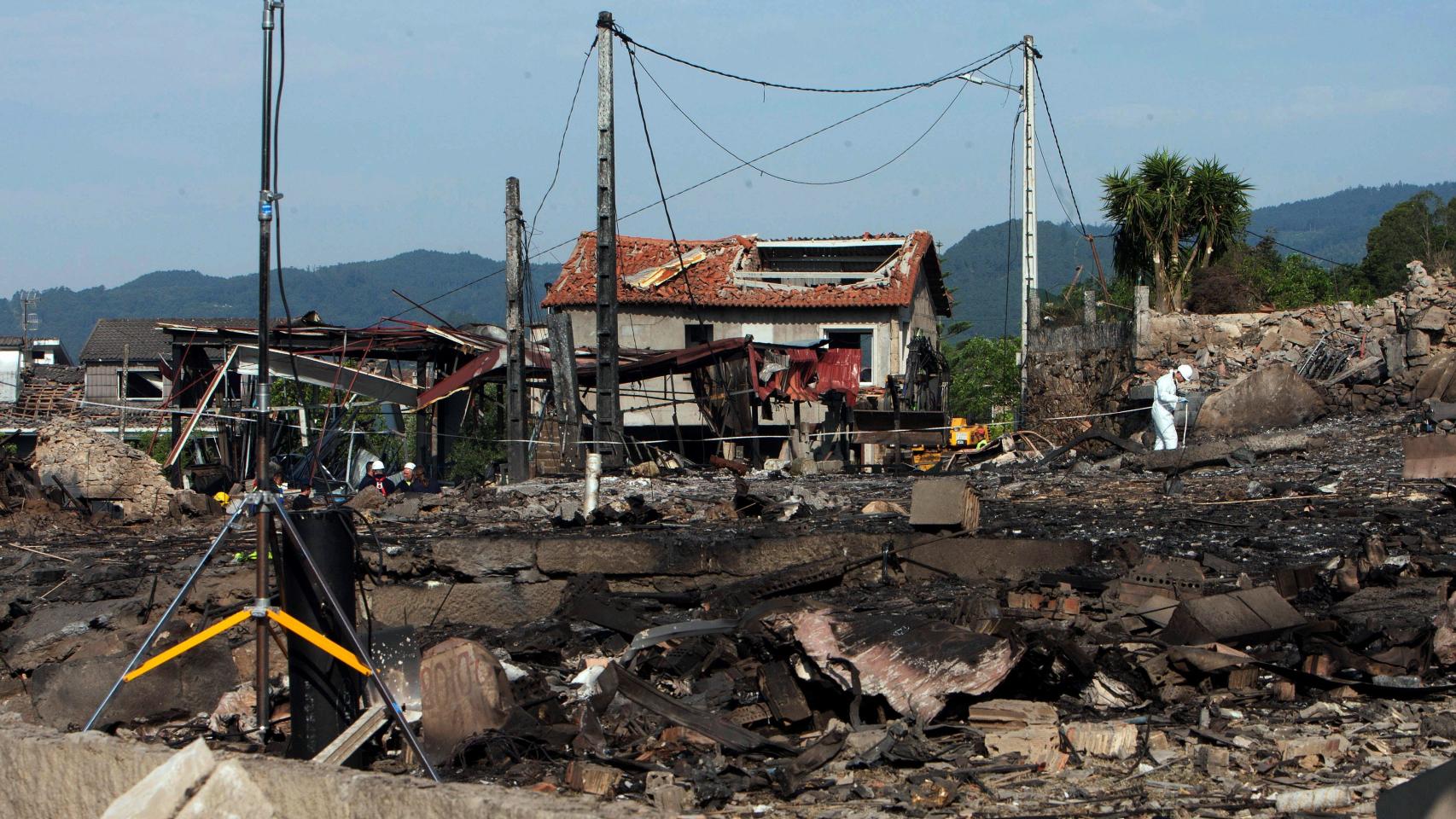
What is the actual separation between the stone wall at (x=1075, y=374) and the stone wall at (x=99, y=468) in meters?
13.5

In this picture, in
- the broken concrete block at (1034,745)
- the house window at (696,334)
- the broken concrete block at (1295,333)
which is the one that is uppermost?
the house window at (696,334)

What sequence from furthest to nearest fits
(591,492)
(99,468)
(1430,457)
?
(99,468)
(591,492)
(1430,457)

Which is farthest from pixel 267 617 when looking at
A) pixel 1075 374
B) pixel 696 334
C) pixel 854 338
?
pixel 854 338

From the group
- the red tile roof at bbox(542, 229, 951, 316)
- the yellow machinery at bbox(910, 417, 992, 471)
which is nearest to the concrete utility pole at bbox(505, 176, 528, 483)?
the yellow machinery at bbox(910, 417, 992, 471)

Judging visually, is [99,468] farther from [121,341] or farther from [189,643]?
[121,341]

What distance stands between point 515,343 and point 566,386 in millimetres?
1520

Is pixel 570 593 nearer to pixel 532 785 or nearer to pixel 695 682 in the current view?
pixel 695 682

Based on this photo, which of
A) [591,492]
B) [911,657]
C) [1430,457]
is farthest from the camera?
[591,492]

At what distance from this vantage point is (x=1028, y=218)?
22.4 m

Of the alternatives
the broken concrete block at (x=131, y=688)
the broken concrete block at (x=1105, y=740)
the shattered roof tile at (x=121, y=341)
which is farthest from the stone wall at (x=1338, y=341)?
the shattered roof tile at (x=121, y=341)

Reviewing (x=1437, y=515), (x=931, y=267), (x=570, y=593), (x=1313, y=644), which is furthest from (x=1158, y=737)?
(x=931, y=267)

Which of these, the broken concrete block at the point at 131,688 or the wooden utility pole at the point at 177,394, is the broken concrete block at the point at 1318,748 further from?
the wooden utility pole at the point at 177,394

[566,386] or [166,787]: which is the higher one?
[566,386]

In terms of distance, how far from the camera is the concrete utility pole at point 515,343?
17641 mm
